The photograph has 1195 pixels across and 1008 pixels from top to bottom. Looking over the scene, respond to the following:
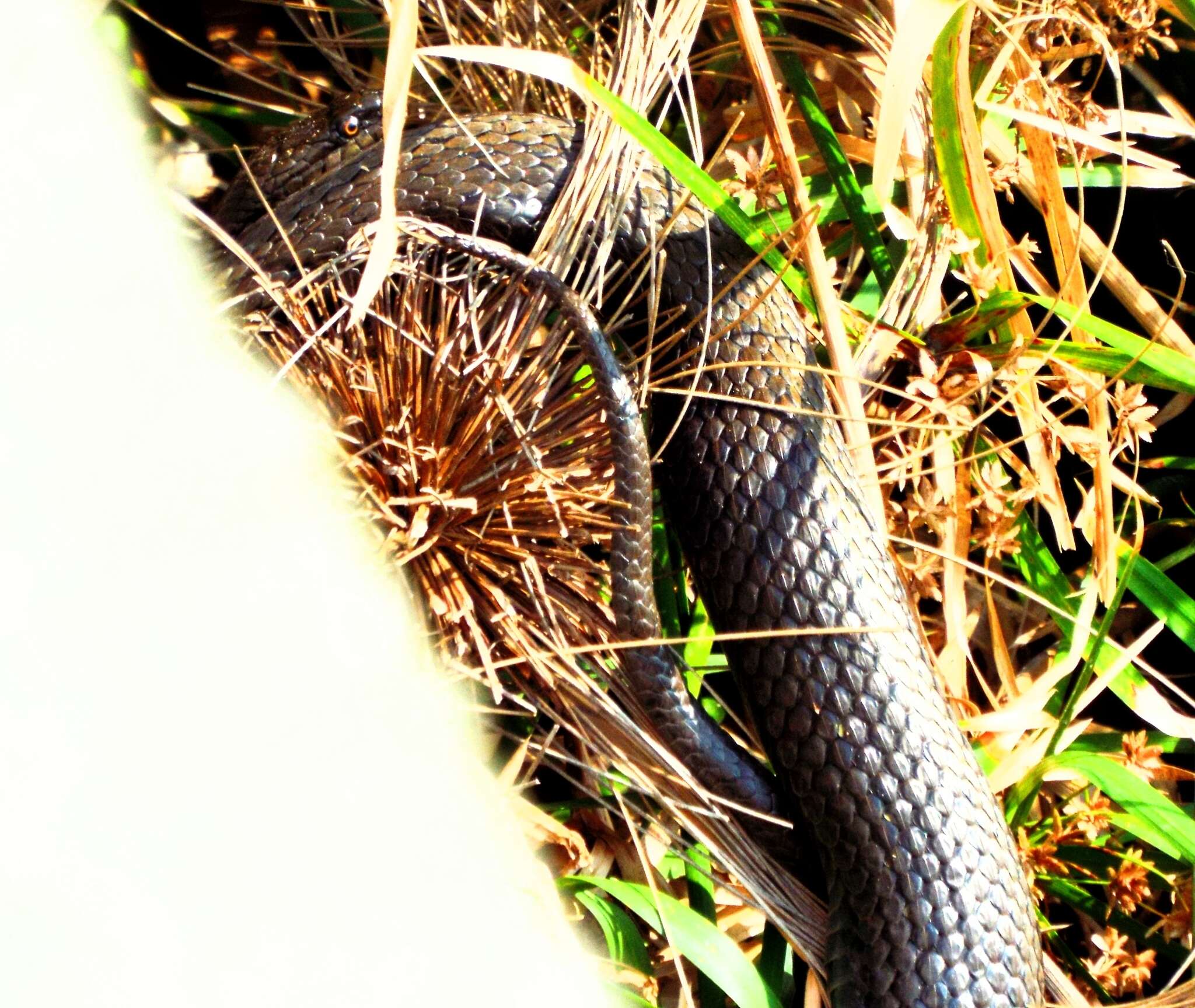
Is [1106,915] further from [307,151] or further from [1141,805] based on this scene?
[307,151]

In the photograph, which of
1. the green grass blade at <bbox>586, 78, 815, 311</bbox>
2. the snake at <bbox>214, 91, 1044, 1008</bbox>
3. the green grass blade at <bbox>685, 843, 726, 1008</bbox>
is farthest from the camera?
the green grass blade at <bbox>685, 843, 726, 1008</bbox>

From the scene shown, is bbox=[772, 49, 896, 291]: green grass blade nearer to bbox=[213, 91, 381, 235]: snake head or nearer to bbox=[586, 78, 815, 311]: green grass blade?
bbox=[586, 78, 815, 311]: green grass blade

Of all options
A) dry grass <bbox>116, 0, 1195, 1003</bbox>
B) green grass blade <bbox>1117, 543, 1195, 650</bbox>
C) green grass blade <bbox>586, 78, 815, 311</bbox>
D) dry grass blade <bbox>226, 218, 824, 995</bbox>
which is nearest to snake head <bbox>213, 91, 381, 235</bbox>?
dry grass <bbox>116, 0, 1195, 1003</bbox>

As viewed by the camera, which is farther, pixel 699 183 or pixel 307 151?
pixel 307 151

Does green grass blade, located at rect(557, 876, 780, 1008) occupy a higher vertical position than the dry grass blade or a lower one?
lower

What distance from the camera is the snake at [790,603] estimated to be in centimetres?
106

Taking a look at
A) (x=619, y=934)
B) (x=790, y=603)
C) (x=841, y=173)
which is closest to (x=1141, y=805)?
(x=790, y=603)

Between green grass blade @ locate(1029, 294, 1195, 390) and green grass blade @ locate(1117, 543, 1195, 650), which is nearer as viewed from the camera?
green grass blade @ locate(1029, 294, 1195, 390)

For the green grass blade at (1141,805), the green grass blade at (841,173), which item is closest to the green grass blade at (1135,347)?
the green grass blade at (841,173)

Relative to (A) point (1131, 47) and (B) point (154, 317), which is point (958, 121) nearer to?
(A) point (1131, 47)

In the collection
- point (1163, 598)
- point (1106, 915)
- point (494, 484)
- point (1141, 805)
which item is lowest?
point (1106, 915)

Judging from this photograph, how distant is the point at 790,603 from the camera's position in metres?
1.09

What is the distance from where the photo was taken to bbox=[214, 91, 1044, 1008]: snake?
1056mm

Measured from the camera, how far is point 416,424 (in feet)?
3.35
